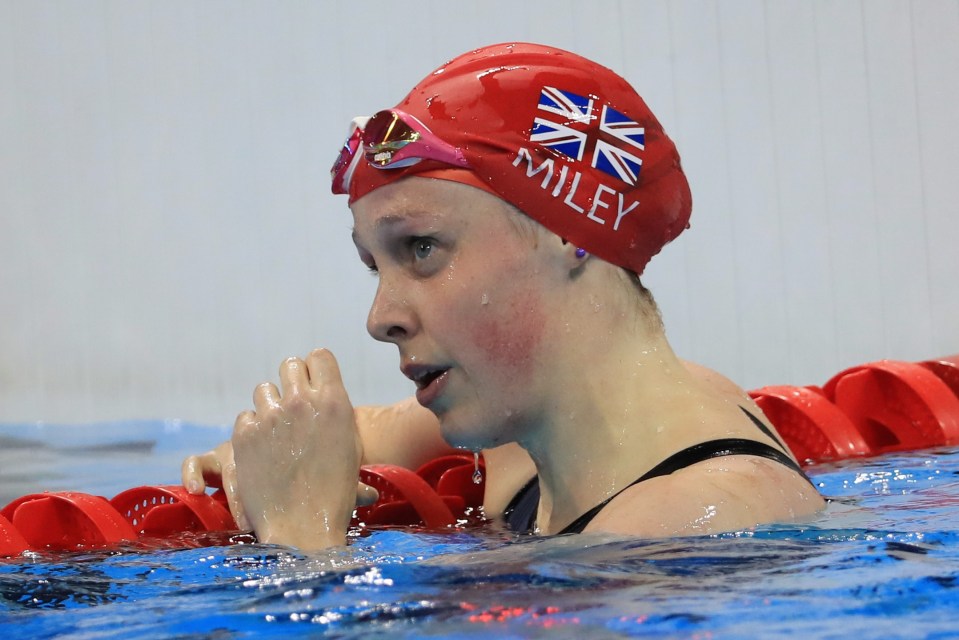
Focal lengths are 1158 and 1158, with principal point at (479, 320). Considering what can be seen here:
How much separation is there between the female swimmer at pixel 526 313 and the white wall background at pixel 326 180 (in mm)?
5816

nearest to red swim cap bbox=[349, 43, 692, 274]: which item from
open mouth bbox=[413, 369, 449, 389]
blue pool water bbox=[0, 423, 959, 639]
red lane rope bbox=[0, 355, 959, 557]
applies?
open mouth bbox=[413, 369, 449, 389]

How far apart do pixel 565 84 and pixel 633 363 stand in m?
0.56

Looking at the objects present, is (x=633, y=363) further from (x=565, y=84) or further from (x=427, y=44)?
(x=427, y=44)

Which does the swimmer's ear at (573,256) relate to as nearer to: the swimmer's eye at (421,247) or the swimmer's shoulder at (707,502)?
the swimmer's eye at (421,247)

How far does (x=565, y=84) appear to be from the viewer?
2.26 metres

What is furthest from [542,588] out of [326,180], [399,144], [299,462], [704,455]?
[326,180]

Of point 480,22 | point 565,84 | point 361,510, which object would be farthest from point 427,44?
point 565,84

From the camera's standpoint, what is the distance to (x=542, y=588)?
5.32 ft

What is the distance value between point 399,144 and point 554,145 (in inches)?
11.9

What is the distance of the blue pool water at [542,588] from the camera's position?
144cm

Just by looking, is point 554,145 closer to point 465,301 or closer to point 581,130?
point 581,130

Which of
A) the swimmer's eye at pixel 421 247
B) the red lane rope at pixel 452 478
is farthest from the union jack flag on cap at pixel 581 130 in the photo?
the red lane rope at pixel 452 478

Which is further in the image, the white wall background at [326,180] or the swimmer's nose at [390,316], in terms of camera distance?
the white wall background at [326,180]

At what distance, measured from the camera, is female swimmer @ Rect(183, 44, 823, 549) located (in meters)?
2.13
